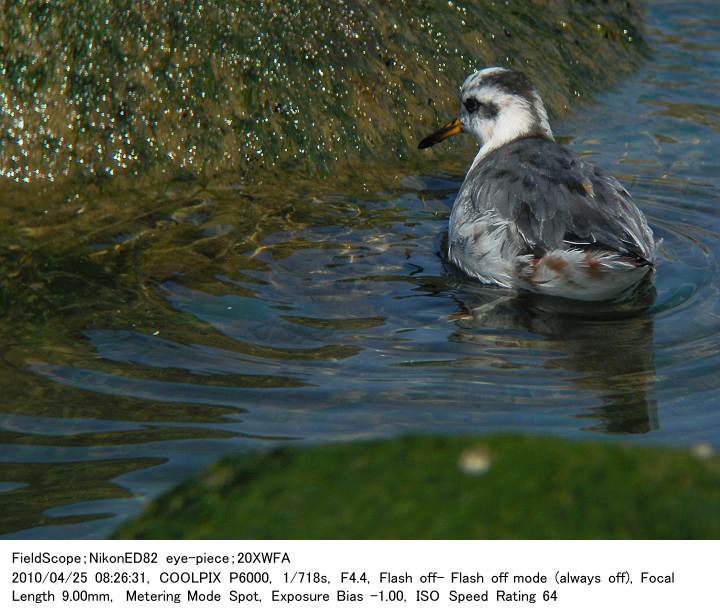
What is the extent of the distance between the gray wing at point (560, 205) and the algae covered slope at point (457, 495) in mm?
2963

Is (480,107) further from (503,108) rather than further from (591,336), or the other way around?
(591,336)

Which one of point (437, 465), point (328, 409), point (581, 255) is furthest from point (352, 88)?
point (437, 465)

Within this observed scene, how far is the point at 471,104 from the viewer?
25.5 ft

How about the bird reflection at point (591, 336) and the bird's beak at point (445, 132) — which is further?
the bird's beak at point (445, 132)

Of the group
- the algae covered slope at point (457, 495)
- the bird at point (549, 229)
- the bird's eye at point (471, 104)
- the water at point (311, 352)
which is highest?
the bird's eye at point (471, 104)

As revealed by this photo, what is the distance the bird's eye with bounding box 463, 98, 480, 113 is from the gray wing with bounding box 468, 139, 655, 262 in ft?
3.60

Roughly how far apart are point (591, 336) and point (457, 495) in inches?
116

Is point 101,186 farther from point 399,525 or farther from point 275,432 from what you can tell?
point 399,525

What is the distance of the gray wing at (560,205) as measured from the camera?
5.89 metres

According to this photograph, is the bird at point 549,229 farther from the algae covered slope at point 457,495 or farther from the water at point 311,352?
the algae covered slope at point 457,495

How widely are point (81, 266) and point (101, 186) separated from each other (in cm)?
128

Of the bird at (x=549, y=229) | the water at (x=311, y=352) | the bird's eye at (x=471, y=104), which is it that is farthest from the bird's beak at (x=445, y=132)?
the bird at (x=549, y=229)

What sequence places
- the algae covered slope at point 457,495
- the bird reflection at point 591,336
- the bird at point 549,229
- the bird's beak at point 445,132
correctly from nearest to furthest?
the algae covered slope at point 457,495 → the bird reflection at point 591,336 → the bird at point 549,229 → the bird's beak at point 445,132

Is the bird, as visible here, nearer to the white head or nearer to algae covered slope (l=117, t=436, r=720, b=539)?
the white head
